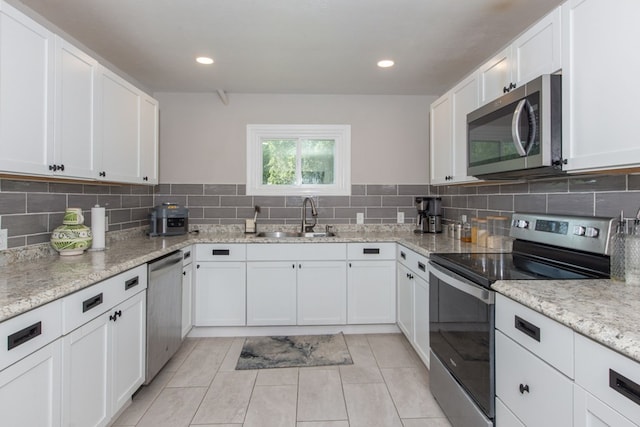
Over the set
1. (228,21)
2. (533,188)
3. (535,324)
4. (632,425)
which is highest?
(228,21)

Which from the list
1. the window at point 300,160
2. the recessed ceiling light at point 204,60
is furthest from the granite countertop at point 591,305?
the recessed ceiling light at point 204,60

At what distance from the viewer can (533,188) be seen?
6.88 feet

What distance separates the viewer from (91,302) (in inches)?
60.1

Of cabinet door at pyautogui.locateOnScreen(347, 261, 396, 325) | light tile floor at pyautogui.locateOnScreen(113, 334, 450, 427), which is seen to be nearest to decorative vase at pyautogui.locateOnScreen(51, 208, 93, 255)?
light tile floor at pyautogui.locateOnScreen(113, 334, 450, 427)

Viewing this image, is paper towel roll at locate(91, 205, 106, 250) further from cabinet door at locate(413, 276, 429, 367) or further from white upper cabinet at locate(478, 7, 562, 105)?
white upper cabinet at locate(478, 7, 562, 105)

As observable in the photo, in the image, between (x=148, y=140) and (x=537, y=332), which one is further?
(x=148, y=140)

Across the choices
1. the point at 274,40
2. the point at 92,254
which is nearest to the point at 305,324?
the point at 92,254

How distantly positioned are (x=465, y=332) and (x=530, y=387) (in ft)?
1.50

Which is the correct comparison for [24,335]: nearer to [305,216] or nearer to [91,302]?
[91,302]

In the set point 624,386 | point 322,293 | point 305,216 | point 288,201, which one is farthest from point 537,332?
point 288,201

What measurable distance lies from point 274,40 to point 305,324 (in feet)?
7.69

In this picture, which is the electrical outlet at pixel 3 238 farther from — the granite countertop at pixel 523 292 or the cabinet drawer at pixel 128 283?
the cabinet drawer at pixel 128 283

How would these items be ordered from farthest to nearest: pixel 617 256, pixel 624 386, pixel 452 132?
pixel 452 132 < pixel 617 256 < pixel 624 386

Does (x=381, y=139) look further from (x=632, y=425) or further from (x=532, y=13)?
(x=632, y=425)
